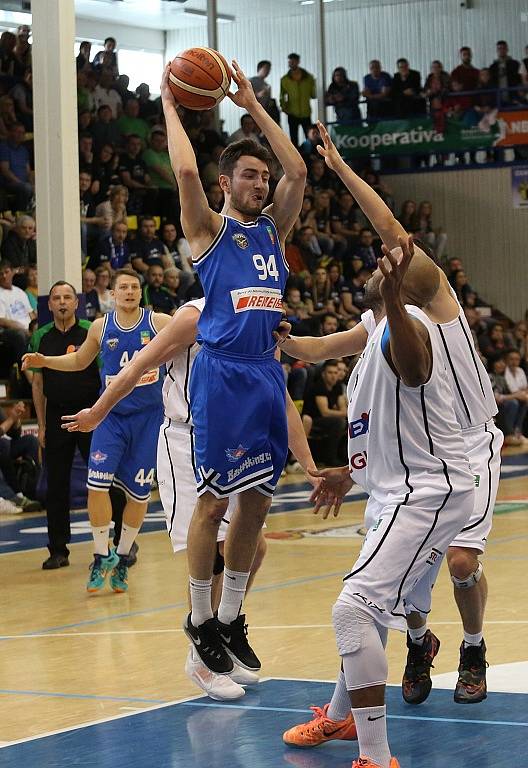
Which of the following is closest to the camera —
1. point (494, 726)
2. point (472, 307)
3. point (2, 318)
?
point (494, 726)

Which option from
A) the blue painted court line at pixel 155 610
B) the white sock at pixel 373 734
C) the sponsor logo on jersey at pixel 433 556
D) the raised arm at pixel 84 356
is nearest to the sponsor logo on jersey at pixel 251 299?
the sponsor logo on jersey at pixel 433 556

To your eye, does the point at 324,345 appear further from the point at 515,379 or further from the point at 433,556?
the point at 515,379

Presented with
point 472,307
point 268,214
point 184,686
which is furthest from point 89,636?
point 472,307

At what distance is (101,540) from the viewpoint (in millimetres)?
8508

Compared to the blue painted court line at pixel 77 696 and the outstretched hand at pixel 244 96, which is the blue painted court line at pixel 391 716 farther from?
the outstretched hand at pixel 244 96

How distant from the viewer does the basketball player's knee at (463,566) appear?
5.18m

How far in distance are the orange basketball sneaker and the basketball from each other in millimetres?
2620

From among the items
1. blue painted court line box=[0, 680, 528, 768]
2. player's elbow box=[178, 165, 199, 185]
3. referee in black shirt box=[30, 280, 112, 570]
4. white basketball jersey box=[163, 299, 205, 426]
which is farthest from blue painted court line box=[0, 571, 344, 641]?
player's elbow box=[178, 165, 199, 185]

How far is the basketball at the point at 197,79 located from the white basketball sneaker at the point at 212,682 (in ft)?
7.59

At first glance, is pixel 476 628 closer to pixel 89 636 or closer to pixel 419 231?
pixel 89 636

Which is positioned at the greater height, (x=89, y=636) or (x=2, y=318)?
(x=2, y=318)

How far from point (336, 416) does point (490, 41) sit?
39.5 feet

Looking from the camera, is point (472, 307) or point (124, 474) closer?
point (124, 474)

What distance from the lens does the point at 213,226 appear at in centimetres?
550
